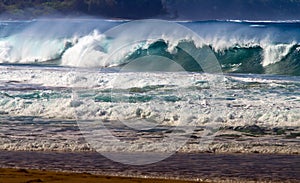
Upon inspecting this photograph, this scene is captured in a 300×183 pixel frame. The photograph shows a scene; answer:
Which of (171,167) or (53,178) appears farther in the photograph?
(171,167)

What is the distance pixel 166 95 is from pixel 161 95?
0.12m

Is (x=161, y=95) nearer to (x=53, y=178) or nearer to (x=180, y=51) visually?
(x=53, y=178)

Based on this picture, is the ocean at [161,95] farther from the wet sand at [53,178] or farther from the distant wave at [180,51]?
the wet sand at [53,178]

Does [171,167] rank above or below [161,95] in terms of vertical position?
below

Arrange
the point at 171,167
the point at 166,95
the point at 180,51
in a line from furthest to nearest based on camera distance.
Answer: the point at 180,51 < the point at 166,95 < the point at 171,167

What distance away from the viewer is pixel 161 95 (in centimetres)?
2206

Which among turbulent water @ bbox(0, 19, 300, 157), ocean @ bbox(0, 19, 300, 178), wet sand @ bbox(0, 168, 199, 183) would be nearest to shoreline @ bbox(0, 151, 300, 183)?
wet sand @ bbox(0, 168, 199, 183)

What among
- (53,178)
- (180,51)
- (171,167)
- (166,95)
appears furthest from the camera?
(180,51)

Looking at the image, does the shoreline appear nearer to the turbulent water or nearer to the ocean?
the ocean

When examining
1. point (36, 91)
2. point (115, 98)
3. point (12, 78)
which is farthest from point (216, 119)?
point (12, 78)

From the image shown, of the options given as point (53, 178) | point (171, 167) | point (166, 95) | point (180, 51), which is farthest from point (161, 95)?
point (180, 51)

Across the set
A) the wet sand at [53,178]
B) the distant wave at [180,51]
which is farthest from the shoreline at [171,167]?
the distant wave at [180,51]

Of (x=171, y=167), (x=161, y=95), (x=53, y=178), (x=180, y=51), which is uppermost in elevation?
(x=180, y=51)

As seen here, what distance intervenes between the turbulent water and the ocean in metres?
0.03
